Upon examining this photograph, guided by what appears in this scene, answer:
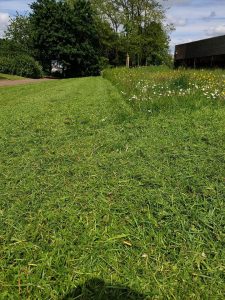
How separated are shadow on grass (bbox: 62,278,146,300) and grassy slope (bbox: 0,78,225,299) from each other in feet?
0.13

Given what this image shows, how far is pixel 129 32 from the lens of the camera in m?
39.1

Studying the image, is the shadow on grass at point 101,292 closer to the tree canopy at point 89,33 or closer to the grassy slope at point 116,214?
the grassy slope at point 116,214

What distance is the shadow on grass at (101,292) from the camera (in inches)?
70.9

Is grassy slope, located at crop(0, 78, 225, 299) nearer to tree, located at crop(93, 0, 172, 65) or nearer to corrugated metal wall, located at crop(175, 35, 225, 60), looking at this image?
corrugated metal wall, located at crop(175, 35, 225, 60)

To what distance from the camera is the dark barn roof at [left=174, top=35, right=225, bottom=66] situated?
27.1m

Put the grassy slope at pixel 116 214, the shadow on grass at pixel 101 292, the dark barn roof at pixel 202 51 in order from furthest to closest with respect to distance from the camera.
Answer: the dark barn roof at pixel 202 51
the grassy slope at pixel 116 214
the shadow on grass at pixel 101 292

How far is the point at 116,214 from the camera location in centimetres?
251

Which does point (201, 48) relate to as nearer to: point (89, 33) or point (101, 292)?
point (89, 33)

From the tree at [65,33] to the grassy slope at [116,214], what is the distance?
34.5m

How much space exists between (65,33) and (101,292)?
3778 centimetres

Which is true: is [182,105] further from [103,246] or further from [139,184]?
[103,246]

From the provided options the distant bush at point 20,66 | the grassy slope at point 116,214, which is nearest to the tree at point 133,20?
the distant bush at point 20,66

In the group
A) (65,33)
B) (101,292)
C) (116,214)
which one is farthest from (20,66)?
(101,292)

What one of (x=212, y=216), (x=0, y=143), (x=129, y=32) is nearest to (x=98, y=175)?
(x=212, y=216)
